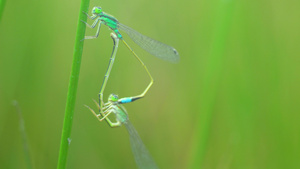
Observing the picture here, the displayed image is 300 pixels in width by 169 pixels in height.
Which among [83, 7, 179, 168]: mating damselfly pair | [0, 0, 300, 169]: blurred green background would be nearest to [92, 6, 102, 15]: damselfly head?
[83, 7, 179, 168]: mating damselfly pair

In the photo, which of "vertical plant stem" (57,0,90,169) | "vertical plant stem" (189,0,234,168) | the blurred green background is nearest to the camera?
"vertical plant stem" (57,0,90,169)

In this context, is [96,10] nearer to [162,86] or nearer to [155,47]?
[155,47]

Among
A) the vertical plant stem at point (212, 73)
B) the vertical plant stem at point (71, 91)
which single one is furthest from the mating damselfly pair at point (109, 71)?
the vertical plant stem at point (71, 91)

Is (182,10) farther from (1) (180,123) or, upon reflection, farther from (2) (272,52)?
(1) (180,123)

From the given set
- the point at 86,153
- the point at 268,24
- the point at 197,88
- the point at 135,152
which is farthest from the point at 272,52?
the point at 86,153

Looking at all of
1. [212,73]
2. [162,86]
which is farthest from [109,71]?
[162,86]

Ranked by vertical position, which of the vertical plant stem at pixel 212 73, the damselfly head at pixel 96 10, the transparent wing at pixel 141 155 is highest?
the damselfly head at pixel 96 10

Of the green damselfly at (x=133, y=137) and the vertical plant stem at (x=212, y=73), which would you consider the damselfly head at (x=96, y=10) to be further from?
the vertical plant stem at (x=212, y=73)

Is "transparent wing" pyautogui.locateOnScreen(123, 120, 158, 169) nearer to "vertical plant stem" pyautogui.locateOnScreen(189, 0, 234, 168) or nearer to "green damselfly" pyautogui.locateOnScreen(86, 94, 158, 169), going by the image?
"green damselfly" pyautogui.locateOnScreen(86, 94, 158, 169)
